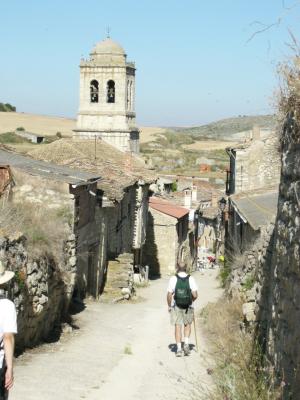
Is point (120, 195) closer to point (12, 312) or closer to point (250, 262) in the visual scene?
point (250, 262)

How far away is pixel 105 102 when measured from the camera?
57969 millimetres

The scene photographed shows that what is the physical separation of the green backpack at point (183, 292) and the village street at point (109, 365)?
0.88 metres

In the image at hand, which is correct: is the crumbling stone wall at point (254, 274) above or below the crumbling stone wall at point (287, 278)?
below

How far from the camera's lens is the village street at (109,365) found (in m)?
9.50

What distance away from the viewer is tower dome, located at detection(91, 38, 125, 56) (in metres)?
60.7

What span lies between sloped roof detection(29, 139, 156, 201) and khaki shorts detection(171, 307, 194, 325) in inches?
435

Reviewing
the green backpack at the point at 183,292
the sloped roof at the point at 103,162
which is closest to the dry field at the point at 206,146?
the sloped roof at the point at 103,162

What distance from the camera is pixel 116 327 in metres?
16.0

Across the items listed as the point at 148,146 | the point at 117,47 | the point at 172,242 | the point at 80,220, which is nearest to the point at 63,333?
the point at 80,220

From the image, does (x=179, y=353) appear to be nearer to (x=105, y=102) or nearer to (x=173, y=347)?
(x=173, y=347)

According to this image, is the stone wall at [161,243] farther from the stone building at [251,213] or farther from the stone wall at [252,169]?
the stone building at [251,213]

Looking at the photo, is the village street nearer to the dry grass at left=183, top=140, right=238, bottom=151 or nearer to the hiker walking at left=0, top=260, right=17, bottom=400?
the hiker walking at left=0, top=260, right=17, bottom=400

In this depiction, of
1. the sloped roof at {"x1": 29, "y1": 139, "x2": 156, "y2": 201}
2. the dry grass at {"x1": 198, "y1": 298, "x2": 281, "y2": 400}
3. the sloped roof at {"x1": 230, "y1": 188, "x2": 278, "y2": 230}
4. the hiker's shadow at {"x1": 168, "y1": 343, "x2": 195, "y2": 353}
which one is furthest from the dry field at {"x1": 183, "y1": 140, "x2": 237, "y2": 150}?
the dry grass at {"x1": 198, "y1": 298, "x2": 281, "y2": 400}

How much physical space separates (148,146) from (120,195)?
9695 cm
